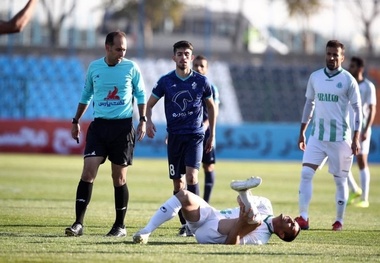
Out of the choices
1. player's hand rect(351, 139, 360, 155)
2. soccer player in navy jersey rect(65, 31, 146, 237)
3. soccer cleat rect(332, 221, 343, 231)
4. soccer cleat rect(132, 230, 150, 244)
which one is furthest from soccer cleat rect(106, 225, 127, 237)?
player's hand rect(351, 139, 360, 155)

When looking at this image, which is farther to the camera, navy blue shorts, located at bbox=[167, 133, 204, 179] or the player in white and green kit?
the player in white and green kit

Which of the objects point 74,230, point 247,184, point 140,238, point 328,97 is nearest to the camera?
point 247,184

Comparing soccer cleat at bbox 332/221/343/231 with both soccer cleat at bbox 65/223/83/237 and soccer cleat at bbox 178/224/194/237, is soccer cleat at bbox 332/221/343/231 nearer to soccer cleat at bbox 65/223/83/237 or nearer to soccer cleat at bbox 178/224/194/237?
soccer cleat at bbox 178/224/194/237

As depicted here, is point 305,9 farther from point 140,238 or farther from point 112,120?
point 140,238

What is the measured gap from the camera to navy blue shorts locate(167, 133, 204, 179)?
491 inches

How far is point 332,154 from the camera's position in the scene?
1409cm

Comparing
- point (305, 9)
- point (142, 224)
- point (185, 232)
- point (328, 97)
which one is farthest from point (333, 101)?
point (305, 9)

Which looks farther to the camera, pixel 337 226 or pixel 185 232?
pixel 337 226

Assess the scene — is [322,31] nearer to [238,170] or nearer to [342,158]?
[238,170]

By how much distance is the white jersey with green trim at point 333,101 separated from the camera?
14.0 m

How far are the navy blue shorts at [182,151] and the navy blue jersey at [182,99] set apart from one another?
0.08 m

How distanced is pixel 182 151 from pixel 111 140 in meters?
1.00

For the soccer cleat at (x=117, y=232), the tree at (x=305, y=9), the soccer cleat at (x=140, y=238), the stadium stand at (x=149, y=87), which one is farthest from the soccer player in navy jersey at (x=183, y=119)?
the tree at (x=305, y=9)

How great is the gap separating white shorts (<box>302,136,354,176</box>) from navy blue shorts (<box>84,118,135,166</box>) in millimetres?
3139
